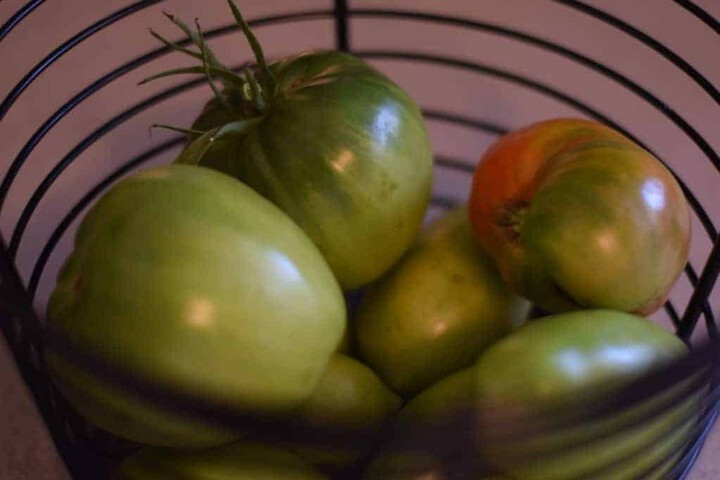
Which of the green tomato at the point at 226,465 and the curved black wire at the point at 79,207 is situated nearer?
the green tomato at the point at 226,465

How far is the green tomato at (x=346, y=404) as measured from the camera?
35 centimetres

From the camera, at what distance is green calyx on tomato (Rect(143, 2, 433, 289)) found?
393 mm

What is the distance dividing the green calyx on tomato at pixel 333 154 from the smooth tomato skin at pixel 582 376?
8cm

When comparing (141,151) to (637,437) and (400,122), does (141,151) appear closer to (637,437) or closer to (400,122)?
(400,122)

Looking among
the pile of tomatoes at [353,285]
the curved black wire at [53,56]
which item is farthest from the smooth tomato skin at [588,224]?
the curved black wire at [53,56]

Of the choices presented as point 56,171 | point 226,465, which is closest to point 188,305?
point 226,465

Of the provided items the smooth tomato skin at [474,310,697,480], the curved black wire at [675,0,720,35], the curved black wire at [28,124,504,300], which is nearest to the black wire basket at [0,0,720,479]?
the curved black wire at [28,124,504,300]

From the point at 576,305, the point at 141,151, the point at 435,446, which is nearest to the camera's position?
the point at 435,446

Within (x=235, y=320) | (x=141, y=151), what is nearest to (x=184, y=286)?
(x=235, y=320)

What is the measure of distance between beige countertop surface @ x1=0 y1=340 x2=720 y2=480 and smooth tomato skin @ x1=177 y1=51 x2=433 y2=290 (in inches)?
9.5

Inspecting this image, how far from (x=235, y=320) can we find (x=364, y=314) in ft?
0.44

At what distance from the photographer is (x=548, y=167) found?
41 centimetres

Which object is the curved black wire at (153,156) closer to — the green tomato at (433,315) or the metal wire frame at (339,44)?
the metal wire frame at (339,44)

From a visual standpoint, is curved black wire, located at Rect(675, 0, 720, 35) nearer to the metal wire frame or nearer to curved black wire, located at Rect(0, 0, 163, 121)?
the metal wire frame
